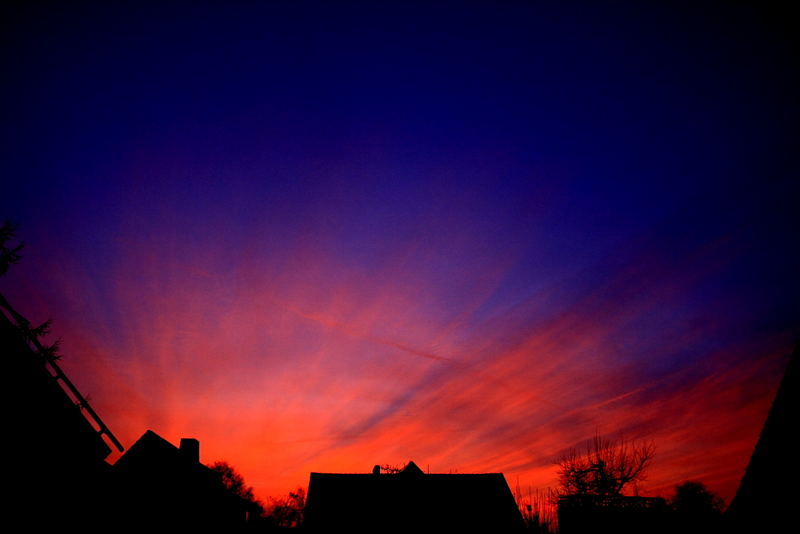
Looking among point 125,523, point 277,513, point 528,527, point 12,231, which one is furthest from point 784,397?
point 277,513

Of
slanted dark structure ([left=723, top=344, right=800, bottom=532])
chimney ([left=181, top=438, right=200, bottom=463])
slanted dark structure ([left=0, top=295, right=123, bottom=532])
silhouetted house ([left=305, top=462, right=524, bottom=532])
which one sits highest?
chimney ([left=181, top=438, right=200, bottom=463])

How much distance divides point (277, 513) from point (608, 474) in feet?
207

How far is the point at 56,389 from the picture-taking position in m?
9.99

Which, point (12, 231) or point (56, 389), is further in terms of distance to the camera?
point (12, 231)

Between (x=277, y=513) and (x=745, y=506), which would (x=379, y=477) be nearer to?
(x=745, y=506)

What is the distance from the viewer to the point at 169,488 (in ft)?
79.1

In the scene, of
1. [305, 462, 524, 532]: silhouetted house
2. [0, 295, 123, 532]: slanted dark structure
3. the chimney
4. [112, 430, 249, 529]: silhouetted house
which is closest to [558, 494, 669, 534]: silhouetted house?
[305, 462, 524, 532]: silhouetted house

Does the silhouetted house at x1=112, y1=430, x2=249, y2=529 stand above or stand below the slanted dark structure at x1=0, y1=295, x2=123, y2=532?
above

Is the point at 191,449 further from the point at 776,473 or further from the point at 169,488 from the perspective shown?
the point at 776,473

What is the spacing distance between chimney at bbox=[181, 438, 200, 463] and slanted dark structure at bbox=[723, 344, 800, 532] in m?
31.8

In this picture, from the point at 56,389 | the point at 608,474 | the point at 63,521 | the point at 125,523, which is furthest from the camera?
the point at 608,474

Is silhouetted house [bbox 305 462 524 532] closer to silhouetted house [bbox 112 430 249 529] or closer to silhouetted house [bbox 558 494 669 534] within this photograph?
silhouetted house [bbox 558 494 669 534]

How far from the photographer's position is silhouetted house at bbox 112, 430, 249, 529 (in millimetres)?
21406

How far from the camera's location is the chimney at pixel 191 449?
2750 centimetres
